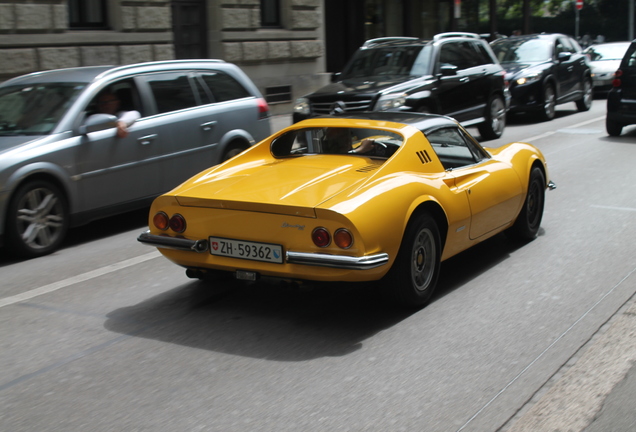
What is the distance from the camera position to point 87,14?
16281mm

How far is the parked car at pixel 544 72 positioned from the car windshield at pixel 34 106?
→ 11.8 meters

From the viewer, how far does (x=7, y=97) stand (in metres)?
8.40

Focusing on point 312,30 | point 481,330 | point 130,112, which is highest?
point 312,30

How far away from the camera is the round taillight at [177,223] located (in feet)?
17.9

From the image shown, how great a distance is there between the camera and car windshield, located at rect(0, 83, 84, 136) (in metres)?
7.98

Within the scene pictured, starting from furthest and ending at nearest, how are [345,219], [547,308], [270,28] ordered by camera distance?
1. [270,28]
2. [547,308]
3. [345,219]

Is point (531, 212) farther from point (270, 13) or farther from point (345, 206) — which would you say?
point (270, 13)

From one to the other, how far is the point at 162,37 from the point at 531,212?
1174 centimetres

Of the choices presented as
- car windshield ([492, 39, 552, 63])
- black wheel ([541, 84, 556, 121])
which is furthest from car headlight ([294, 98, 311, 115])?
car windshield ([492, 39, 552, 63])

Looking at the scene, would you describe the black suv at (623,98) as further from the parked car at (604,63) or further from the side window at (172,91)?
the parked car at (604,63)

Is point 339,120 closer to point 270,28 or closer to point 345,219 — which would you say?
point 345,219

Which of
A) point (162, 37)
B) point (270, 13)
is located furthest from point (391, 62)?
point (270, 13)

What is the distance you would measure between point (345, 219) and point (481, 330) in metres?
1.13

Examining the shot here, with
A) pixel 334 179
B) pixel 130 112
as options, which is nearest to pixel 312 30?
pixel 130 112
